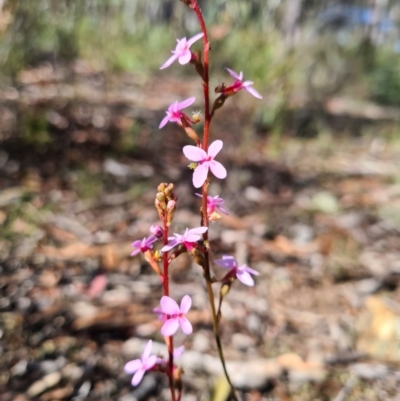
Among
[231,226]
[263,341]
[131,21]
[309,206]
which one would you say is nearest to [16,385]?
[263,341]

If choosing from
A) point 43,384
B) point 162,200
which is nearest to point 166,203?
point 162,200

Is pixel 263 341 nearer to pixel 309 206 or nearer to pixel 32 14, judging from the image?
pixel 309 206

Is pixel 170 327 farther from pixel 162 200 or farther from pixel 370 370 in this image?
pixel 370 370

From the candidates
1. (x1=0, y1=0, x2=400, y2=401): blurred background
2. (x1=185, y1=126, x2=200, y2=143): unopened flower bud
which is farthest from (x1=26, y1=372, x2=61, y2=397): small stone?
(x1=185, y1=126, x2=200, y2=143): unopened flower bud

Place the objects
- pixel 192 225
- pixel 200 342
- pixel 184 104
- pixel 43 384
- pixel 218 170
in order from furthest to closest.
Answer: pixel 192 225
pixel 200 342
pixel 43 384
pixel 184 104
pixel 218 170

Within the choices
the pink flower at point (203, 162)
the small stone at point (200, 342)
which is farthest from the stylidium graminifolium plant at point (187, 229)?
the small stone at point (200, 342)

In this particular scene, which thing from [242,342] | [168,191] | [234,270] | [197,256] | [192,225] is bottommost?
[192,225]

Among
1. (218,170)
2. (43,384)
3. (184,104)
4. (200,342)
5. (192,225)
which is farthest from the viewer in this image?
(192,225)
